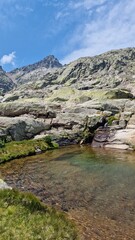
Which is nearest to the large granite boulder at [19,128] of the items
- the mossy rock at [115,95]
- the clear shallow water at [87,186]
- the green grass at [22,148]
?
the green grass at [22,148]

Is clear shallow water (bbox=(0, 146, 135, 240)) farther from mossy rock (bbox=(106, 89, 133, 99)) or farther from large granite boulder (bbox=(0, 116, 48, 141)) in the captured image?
mossy rock (bbox=(106, 89, 133, 99))

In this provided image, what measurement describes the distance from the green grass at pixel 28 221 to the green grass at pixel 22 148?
23689 mm

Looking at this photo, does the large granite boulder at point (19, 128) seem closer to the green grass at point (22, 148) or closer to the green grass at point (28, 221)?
the green grass at point (22, 148)

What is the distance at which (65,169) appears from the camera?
1300 inches

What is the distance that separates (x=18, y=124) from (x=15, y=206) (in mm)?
40335

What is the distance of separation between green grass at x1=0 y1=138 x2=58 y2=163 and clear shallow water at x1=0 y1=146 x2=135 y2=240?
2260 millimetres

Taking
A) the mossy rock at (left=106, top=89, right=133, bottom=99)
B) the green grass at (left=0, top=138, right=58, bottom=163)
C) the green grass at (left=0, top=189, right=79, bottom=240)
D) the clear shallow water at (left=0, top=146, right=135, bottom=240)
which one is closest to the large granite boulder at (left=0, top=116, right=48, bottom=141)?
the green grass at (left=0, top=138, right=58, bottom=163)

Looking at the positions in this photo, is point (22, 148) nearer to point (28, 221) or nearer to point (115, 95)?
point (28, 221)

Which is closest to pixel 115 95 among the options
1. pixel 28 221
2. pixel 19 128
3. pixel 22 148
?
pixel 19 128

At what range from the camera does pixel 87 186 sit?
2522cm

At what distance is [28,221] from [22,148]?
32.6 meters

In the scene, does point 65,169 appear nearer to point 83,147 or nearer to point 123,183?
point 123,183

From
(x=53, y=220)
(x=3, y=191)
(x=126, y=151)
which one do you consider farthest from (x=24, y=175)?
(x=126, y=151)

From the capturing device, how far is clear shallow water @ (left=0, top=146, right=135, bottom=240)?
16969mm
